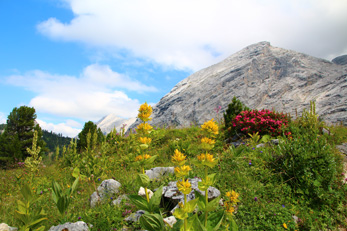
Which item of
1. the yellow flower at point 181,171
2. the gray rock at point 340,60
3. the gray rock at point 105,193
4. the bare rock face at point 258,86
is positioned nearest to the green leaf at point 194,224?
the yellow flower at point 181,171

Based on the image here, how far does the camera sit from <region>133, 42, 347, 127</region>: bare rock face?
28.1 metres

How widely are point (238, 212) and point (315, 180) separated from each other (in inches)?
69.2

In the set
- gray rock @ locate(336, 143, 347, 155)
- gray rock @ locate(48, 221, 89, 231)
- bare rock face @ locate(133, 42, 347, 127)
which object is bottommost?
gray rock @ locate(48, 221, 89, 231)

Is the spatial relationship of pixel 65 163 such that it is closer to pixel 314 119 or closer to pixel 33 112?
pixel 314 119

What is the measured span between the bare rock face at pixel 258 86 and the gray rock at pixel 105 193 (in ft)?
74.7

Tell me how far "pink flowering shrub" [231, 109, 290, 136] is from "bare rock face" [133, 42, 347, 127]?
1921 centimetres

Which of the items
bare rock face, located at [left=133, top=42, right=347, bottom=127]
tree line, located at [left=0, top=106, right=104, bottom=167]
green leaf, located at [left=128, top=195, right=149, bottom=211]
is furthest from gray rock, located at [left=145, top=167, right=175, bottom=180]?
Result: bare rock face, located at [left=133, top=42, right=347, bottom=127]

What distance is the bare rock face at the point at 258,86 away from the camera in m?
28.1

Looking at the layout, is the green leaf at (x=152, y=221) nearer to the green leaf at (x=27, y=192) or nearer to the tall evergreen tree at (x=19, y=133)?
the green leaf at (x=27, y=192)

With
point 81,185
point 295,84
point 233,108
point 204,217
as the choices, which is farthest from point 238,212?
point 295,84

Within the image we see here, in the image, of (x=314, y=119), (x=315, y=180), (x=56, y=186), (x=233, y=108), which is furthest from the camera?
(x=233, y=108)

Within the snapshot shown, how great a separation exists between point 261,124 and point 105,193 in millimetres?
5950

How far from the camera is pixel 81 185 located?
4.80m

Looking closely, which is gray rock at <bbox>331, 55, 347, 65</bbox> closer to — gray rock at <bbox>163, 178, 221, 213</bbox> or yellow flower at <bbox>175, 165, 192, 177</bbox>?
gray rock at <bbox>163, 178, 221, 213</bbox>
